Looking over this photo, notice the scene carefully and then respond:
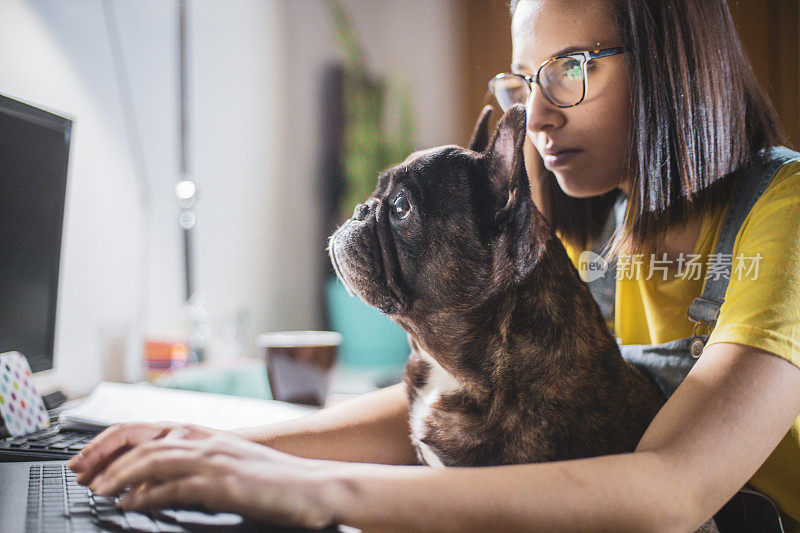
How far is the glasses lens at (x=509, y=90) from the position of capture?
79 cm

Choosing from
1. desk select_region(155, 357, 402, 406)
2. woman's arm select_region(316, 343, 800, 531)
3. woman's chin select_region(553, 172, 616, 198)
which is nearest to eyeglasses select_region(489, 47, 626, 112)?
woman's chin select_region(553, 172, 616, 198)

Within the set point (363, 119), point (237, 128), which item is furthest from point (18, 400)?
point (363, 119)

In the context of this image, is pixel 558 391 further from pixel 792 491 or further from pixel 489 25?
pixel 489 25

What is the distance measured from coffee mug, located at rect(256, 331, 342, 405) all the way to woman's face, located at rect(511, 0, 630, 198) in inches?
24.2

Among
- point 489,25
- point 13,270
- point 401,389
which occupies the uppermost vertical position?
point 489,25

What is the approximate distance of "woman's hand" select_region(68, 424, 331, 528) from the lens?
1.44 feet

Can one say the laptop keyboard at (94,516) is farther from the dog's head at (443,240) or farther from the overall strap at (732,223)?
the overall strap at (732,223)

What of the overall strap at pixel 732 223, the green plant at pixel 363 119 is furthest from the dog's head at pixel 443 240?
the green plant at pixel 363 119

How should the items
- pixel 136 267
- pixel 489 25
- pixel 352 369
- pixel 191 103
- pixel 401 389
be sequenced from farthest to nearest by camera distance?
pixel 191 103 → pixel 136 267 → pixel 352 369 → pixel 489 25 → pixel 401 389

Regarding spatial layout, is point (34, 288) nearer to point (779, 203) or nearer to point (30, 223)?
point (30, 223)

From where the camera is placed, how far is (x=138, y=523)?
1.65 feet

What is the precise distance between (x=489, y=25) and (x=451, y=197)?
0.44 meters

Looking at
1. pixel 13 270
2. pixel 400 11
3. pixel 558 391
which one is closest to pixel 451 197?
pixel 558 391

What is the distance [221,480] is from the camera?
45 centimetres
